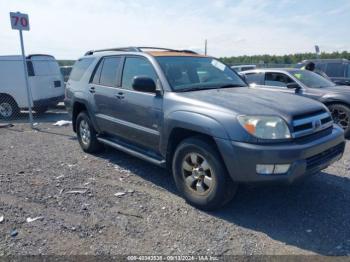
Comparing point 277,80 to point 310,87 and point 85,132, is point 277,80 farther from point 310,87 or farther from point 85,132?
point 85,132

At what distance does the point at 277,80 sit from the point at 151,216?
5.89 metres

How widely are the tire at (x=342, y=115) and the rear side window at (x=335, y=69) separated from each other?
16.6ft

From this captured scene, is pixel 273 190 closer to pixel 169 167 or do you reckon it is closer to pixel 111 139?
pixel 169 167

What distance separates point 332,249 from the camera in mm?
3049

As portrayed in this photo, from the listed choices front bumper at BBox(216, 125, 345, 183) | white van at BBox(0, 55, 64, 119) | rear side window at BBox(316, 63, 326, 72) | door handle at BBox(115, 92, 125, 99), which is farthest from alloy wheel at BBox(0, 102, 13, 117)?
rear side window at BBox(316, 63, 326, 72)

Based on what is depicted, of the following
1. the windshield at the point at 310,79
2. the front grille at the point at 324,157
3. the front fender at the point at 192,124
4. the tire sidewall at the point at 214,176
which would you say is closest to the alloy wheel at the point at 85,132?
the front fender at the point at 192,124

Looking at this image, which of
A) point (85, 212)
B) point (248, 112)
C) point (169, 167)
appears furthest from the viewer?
point (169, 167)

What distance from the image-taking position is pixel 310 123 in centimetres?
359

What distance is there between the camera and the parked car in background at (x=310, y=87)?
718 centimetres

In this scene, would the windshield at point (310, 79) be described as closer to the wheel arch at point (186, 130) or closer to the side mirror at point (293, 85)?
the side mirror at point (293, 85)

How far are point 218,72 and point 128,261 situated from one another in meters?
3.03

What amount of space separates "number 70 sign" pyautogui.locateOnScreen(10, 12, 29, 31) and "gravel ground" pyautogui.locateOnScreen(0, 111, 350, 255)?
4.31 meters

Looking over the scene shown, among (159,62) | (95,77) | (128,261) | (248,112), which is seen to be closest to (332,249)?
(248,112)

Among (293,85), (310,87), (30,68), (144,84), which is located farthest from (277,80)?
(30,68)
